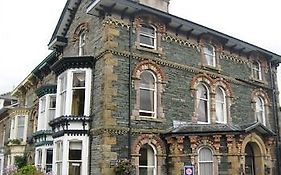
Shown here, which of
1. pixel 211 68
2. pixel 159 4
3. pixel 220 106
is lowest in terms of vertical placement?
pixel 220 106

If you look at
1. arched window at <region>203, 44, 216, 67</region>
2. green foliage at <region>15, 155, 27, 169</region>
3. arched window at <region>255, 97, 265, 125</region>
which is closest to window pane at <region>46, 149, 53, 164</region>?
green foliage at <region>15, 155, 27, 169</region>

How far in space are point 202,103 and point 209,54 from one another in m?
3.14

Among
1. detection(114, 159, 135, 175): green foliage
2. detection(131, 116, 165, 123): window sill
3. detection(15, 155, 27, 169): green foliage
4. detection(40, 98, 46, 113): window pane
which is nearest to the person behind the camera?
detection(114, 159, 135, 175): green foliage

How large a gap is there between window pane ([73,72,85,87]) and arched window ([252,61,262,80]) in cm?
1218

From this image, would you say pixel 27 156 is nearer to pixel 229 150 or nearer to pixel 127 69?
pixel 127 69

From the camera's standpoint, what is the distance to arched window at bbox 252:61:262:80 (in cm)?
2422

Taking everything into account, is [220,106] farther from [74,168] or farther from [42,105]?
[42,105]

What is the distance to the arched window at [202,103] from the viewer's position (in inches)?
794

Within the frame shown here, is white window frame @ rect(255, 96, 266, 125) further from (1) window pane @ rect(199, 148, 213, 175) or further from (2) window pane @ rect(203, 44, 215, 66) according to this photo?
(1) window pane @ rect(199, 148, 213, 175)

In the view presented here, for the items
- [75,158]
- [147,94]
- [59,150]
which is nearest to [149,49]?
[147,94]

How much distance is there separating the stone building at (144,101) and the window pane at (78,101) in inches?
2.0

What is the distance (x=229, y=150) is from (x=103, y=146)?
19.9 ft

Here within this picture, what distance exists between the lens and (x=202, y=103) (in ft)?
67.1

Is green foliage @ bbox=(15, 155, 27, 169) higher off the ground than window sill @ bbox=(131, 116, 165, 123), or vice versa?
window sill @ bbox=(131, 116, 165, 123)
